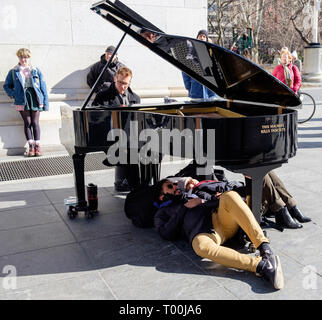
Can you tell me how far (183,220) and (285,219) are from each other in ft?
3.25

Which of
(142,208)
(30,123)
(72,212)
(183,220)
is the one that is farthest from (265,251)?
(30,123)

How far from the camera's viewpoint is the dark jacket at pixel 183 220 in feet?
11.2

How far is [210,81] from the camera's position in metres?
4.42

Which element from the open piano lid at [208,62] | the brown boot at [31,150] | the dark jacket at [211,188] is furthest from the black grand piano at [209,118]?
the brown boot at [31,150]

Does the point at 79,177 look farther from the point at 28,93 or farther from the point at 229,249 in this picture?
the point at 28,93

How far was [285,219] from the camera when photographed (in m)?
3.96

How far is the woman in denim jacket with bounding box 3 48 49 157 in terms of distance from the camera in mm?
7145

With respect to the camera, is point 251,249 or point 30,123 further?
point 30,123

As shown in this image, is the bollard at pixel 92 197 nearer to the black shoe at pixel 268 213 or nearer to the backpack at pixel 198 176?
the backpack at pixel 198 176

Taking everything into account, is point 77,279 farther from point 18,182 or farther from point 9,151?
A: point 9,151

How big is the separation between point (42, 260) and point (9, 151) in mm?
4391

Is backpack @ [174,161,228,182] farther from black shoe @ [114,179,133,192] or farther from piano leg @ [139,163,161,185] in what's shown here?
black shoe @ [114,179,133,192]

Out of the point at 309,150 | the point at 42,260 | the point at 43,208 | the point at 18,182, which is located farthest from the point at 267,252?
the point at 309,150
